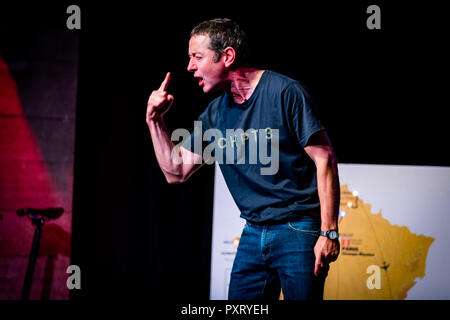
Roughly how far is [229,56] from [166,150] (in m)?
0.54

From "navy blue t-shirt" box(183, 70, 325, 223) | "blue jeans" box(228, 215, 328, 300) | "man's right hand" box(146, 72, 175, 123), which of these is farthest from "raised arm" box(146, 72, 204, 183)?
"blue jeans" box(228, 215, 328, 300)

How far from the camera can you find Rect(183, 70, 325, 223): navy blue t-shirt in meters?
1.70

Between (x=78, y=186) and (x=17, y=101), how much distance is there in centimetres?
85

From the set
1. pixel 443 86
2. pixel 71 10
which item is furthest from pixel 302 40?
pixel 71 10

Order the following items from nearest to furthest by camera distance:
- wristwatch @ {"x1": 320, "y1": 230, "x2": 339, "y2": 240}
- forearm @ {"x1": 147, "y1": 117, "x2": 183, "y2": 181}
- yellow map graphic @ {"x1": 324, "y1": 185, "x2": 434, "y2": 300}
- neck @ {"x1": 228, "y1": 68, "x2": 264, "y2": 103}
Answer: wristwatch @ {"x1": 320, "y1": 230, "x2": 339, "y2": 240}, neck @ {"x1": 228, "y1": 68, "x2": 264, "y2": 103}, forearm @ {"x1": 147, "y1": 117, "x2": 183, "y2": 181}, yellow map graphic @ {"x1": 324, "y1": 185, "x2": 434, "y2": 300}

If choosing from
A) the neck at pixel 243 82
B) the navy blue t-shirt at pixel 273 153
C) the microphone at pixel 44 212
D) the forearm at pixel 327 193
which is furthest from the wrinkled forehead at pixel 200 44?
the microphone at pixel 44 212

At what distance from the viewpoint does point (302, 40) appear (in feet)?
11.2

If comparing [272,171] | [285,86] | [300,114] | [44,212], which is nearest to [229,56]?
[285,86]

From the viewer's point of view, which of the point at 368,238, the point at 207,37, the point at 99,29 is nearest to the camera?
the point at 207,37

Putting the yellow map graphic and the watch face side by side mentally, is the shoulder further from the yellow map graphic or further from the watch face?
the yellow map graphic

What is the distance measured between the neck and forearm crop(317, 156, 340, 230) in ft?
1.57

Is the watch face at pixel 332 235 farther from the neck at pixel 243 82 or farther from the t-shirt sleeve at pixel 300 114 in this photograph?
the neck at pixel 243 82

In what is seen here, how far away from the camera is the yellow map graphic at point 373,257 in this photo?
10.4 ft

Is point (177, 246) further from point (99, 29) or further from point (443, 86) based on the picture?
point (443, 86)
